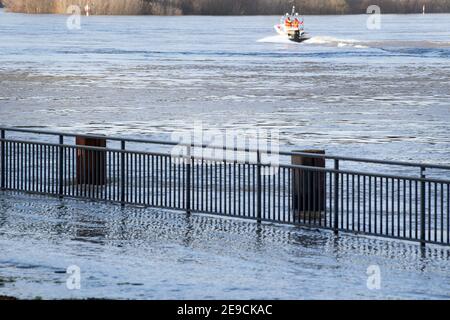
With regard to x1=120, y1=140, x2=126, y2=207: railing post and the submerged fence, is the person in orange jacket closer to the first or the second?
the submerged fence

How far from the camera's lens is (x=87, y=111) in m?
51.5

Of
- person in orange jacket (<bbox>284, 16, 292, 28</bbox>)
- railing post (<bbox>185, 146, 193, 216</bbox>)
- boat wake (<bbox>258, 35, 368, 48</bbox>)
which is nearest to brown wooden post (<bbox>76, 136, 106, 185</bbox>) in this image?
railing post (<bbox>185, 146, 193, 216</bbox>)

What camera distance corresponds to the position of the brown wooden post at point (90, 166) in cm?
2173

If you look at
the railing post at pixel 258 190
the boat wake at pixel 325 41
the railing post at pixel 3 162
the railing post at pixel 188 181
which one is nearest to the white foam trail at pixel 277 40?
the boat wake at pixel 325 41

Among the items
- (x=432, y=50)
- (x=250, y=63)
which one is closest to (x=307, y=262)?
(x=250, y=63)

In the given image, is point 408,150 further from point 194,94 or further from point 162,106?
point 194,94

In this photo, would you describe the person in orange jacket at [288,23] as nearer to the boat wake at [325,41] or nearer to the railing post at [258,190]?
the boat wake at [325,41]

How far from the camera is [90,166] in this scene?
22.0m

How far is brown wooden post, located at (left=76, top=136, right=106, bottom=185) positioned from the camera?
21734mm

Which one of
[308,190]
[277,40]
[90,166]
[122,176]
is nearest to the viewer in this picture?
[308,190]

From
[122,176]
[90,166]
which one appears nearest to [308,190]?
[122,176]

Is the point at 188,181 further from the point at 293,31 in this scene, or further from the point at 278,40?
the point at 278,40

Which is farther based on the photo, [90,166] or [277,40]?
[277,40]
